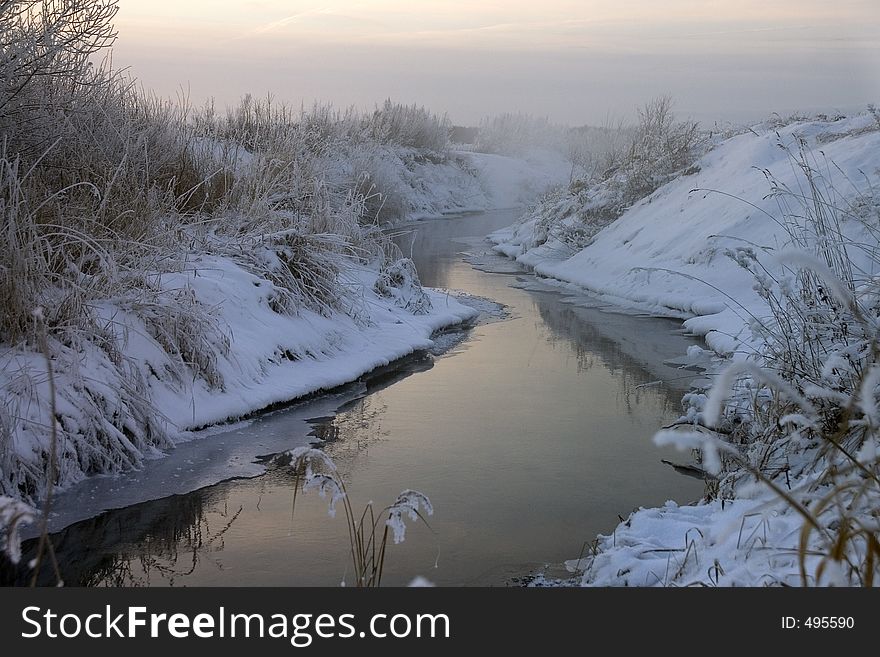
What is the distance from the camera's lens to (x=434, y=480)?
180 inches

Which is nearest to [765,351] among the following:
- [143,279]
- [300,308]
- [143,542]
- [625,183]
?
[143,542]

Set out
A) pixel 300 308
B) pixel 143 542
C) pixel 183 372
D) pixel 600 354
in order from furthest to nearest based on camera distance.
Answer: pixel 600 354, pixel 300 308, pixel 183 372, pixel 143 542

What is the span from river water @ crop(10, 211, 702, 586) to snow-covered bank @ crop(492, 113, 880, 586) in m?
0.40

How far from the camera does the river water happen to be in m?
3.62

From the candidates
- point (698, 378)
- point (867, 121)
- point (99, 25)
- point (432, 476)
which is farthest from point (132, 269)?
point (867, 121)

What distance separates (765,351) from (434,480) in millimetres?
1845

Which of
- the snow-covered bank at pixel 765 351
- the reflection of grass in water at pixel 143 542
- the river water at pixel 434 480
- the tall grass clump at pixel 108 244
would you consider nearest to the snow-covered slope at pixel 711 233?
the snow-covered bank at pixel 765 351

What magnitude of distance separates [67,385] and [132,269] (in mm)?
1402

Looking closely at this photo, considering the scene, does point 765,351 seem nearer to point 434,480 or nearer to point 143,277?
point 434,480

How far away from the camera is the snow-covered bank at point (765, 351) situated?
1.94 meters

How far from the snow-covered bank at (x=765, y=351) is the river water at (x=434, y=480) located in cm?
40

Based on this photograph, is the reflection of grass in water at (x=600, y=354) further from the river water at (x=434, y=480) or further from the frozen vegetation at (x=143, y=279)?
the frozen vegetation at (x=143, y=279)

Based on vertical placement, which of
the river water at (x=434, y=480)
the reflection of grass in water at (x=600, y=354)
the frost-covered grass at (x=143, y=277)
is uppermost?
the frost-covered grass at (x=143, y=277)

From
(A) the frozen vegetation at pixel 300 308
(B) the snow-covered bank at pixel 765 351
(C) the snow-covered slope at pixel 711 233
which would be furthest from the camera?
(C) the snow-covered slope at pixel 711 233
